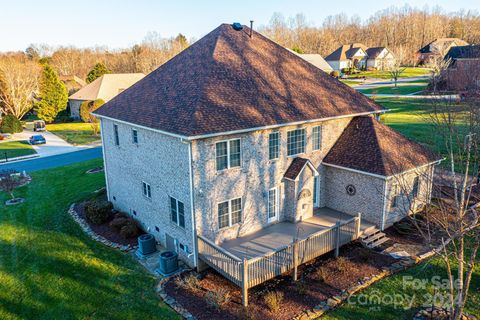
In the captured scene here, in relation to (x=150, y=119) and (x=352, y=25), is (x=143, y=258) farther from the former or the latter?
(x=352, y=25)

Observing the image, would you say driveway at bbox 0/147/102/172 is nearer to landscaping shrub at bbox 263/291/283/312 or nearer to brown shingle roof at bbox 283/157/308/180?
brown shingle roof at bbox 283/157/308/180

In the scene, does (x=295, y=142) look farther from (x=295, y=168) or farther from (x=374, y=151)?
(x=374, y=151)

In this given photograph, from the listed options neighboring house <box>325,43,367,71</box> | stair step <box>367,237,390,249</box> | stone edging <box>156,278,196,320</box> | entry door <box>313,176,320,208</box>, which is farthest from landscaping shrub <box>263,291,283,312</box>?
neighboring house <box>325,43,367,71</box>

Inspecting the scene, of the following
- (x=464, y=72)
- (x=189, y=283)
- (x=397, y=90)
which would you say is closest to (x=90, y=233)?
(x=189, y=283)

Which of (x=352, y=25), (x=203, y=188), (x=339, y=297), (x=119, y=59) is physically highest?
(x=352, y=25)

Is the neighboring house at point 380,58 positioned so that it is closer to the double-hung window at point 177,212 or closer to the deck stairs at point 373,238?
the deck stairs at point 373,238

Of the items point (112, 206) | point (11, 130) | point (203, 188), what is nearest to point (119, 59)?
point (11, 130)

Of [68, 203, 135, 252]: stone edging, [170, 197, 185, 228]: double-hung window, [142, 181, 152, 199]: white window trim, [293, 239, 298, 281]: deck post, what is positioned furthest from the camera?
[142, 181, 152, 199]: white window trim
